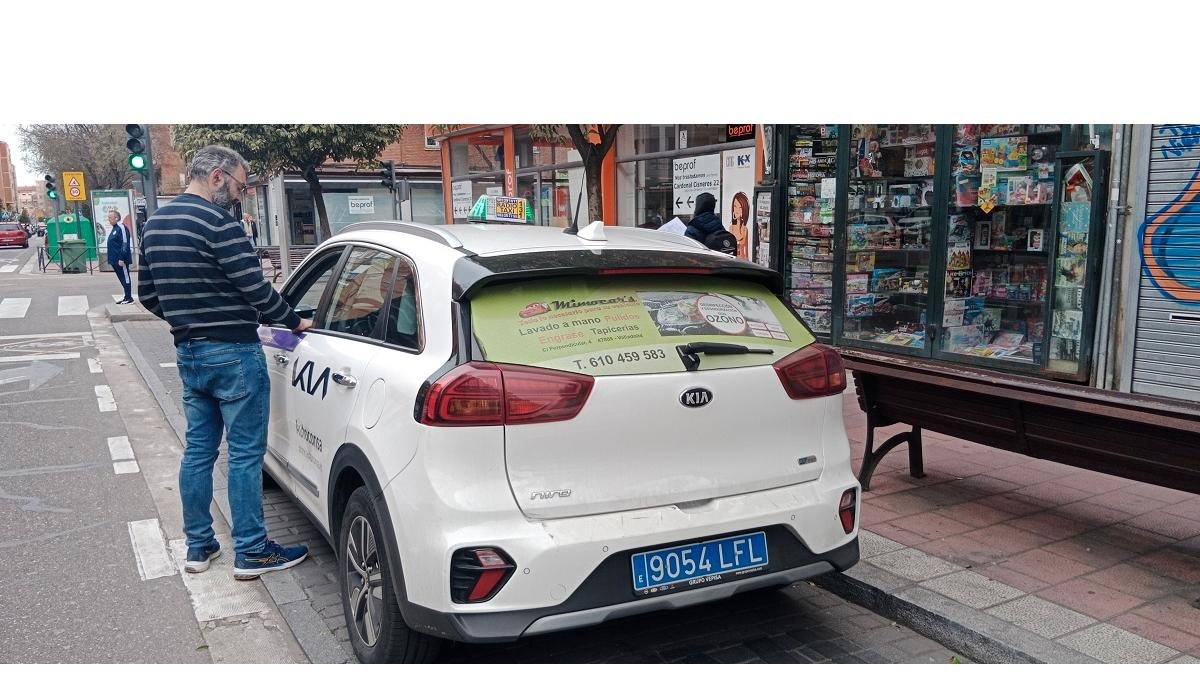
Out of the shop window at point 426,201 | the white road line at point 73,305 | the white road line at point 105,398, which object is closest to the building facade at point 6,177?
the shop window at point 426,201

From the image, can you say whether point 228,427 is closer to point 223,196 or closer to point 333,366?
point 333,366

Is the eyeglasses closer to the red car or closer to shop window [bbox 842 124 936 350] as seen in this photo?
shop window [bbox 842 124 936 350]

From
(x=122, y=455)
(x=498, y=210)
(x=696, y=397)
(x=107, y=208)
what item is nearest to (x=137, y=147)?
(x=122, y=455)

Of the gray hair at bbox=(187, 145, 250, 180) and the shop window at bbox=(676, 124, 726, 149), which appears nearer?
the gray hair at bbox=(187, 145, 250, 180)

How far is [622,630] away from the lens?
368 centimetres

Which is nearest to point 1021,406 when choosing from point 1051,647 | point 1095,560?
point 1095,560

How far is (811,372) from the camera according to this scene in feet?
11.0

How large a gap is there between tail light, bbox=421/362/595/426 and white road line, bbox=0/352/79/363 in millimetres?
10403

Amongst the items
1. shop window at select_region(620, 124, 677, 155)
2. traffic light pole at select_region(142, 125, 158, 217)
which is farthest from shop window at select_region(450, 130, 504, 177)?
traffic light pole at select_region(142, 125, 158, 217)

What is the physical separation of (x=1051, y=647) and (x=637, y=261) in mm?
2109

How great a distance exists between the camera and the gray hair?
13.6 ft

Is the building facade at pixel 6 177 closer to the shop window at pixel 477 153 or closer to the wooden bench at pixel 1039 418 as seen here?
the shop window at pixel 477 153

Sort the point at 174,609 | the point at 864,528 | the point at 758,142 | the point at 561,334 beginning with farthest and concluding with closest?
1. the point at 758,142
2. the point at 864,528
3. the point at 174,609
4. the point at 561,334

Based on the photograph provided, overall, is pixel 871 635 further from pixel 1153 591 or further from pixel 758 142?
pixel 758 142
